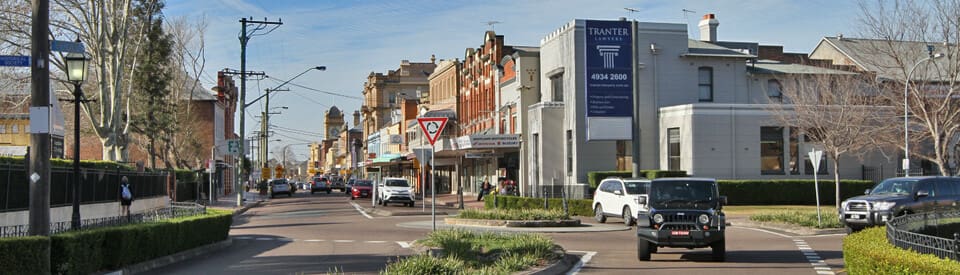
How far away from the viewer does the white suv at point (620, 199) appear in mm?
29953

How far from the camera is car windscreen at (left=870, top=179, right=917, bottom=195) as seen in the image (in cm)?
2489

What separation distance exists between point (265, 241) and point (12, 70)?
15.3 meters

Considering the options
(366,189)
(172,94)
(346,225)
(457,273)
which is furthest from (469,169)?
(457,273)

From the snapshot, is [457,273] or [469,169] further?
[469,169]

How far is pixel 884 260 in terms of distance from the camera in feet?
36.0

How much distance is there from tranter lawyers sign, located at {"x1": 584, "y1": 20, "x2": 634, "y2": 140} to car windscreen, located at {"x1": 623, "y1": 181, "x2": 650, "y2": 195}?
14.9 meters

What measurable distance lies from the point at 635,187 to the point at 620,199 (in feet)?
2.26

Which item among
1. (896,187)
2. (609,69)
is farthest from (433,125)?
(609,69)

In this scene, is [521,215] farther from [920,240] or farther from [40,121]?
[40,121]

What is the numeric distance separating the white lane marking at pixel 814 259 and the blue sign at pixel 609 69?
22.6 m

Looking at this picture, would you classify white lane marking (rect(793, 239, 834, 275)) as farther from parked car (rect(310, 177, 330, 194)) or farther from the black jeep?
parked car (rect(310, 177, 330, 194))

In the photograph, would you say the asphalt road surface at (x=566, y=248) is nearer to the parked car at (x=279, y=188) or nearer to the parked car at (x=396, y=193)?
the parked car at (x=396, y=193)

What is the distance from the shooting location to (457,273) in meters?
13.3

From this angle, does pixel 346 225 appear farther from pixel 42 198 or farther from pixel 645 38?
pixel 645 38
